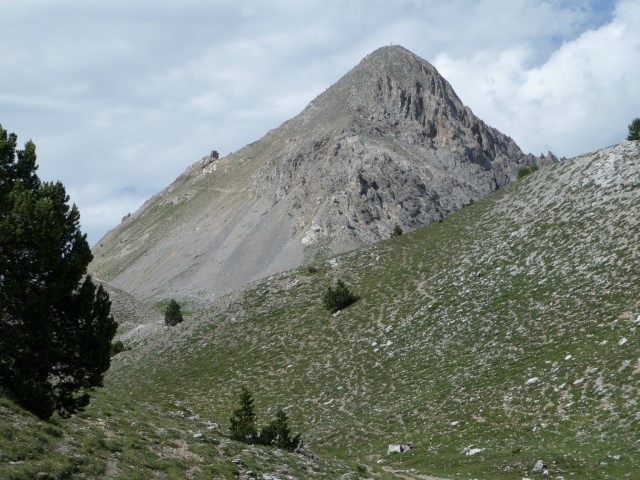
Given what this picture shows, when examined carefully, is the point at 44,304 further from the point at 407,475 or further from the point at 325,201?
the point at 325,201

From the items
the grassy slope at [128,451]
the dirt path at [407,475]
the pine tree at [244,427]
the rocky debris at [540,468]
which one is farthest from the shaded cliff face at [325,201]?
the rocky debris at [540,468]

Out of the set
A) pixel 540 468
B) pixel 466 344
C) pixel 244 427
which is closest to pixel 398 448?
pixel 244 427

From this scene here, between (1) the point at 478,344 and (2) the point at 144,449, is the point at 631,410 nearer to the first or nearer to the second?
(1) the point at 478,344

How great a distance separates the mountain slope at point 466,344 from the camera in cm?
3575

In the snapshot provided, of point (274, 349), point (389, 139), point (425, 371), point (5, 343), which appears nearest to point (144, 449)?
point (5, 343)

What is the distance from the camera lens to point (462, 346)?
49.4 metres

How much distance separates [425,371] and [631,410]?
17487 millimetres

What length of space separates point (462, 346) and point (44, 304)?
34287 mm

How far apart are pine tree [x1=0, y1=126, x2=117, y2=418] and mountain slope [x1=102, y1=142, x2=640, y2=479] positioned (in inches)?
757

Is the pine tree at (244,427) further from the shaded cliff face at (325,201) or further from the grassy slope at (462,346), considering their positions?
the shaded cliff face at (325,201)

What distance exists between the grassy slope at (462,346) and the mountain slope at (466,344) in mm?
152

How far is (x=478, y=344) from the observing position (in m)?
48.5

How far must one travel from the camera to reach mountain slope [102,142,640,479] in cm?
3575

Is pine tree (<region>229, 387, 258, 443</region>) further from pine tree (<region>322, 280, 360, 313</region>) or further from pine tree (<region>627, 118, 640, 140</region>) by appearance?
pine tree (<region>627, 118, 640, 140</region>)
